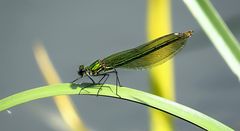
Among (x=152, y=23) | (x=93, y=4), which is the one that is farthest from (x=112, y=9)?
(x=152, y=23)

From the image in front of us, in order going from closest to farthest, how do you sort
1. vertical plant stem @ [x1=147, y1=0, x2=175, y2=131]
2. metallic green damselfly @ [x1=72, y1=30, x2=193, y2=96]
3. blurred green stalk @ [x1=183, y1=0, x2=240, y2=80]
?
blurred green stalk @ [x1=183, y1=0, x2=240, y2=80] → vertical plant stem @ [x1=147, y1=0, x2=175, y2=131] → metallic green damselfly @ [x1=72, y1=30, x2=193, y2=96]

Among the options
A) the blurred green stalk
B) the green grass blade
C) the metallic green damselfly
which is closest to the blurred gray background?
the metallic green damselfly

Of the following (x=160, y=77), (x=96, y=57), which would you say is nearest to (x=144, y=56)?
(x=160, y=77)

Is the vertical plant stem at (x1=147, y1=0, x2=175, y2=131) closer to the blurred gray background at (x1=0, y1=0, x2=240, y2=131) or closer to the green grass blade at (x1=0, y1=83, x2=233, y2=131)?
the green grass blade at (x1=0, y1=83, x2=233, y2=131)

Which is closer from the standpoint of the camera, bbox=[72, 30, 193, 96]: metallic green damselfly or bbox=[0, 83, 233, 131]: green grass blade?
bbox=[0, 83, 233, 131]: green grass blade

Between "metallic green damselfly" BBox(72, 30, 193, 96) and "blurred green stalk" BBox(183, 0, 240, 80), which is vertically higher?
"metallic green damselfly" BBox(72, 30, 193, 96)

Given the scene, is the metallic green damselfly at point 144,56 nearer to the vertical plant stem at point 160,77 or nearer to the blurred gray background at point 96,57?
the vertical plant stem at point 160,77

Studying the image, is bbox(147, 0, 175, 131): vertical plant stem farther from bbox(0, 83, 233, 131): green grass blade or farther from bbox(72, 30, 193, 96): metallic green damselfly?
bbox(72, 30, 193, 96): metallic green damselfly

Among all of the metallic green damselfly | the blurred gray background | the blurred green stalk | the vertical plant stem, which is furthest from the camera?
the blurred gray background
